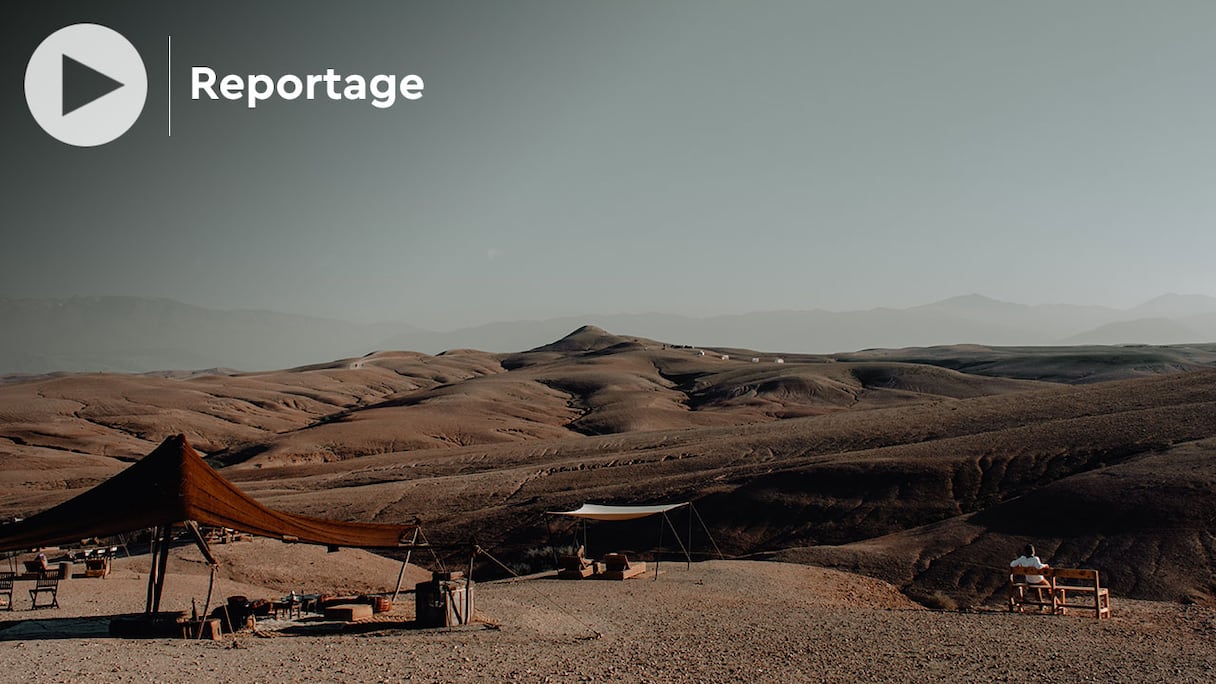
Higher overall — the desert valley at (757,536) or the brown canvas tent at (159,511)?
the brown canvas tent at (159,511)

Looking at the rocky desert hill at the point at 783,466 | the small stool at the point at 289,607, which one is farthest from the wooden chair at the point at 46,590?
the rocky desert hill at the point at 783,466

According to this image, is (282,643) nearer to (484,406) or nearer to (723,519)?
(723,519)

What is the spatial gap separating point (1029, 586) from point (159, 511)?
17903 mm

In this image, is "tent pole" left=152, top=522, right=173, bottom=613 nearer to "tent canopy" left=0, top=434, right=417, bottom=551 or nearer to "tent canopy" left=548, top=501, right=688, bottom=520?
"tent canopy" left=0, top=434, right=417, bottom=551

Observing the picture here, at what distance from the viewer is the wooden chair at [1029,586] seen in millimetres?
20312

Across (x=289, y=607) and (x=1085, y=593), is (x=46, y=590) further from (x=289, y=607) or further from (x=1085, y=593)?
(x=1085, y=593)

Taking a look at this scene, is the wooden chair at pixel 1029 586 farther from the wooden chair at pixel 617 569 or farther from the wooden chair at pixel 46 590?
the wooden chair at pixel 46 590

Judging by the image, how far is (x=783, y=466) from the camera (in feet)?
128

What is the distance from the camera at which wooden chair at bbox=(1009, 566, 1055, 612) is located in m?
20.3

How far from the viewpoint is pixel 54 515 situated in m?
17.7

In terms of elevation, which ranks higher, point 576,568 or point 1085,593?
point 1085,593

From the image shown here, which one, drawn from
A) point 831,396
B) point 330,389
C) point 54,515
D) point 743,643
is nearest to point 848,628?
point 743,643

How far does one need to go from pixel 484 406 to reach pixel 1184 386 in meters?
59.3

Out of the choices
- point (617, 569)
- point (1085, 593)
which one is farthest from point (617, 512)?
point (1085, 593)
